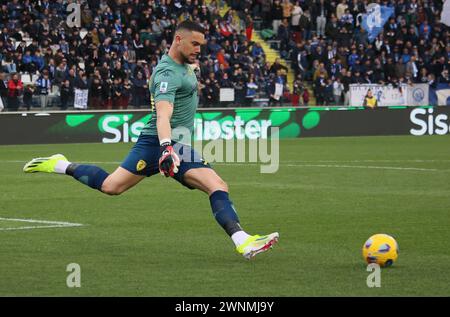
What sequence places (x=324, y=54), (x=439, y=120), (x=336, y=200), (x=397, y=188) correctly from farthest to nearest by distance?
(x=324, y=54), (x=439, y=120), (x=397, y=188), (x=336, y=200)

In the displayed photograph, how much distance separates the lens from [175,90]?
34.1 feet

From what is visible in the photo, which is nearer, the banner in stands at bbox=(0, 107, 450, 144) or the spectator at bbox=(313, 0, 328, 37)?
the banner in stands at bbox=(0, 107, 450, 144)

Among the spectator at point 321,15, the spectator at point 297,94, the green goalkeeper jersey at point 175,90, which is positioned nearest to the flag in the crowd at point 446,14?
the spectator at point 321,15

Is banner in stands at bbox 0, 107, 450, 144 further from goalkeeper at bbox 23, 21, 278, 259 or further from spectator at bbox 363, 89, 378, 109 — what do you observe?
goalkeeper at bbox 23, 21, 278, 259

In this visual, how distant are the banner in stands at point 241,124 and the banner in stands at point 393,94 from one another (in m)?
1.04

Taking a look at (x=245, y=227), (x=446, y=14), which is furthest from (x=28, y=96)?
(x=245, y=227)

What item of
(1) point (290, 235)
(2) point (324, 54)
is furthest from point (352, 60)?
(1) point (290, 235)

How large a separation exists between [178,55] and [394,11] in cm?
3357

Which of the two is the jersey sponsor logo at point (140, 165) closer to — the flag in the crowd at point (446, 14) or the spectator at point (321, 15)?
the flag in the crowd at point (446, 14)

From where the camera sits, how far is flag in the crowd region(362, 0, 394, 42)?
137ft

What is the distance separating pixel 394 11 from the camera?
43.0m

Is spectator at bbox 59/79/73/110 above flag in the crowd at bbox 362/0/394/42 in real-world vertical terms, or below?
below

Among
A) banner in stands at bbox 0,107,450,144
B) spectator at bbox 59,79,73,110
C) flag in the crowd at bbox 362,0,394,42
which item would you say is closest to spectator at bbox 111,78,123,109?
banner in stands at bbox 0,107,450,144

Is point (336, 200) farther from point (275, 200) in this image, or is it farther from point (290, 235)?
point (290, 235)
